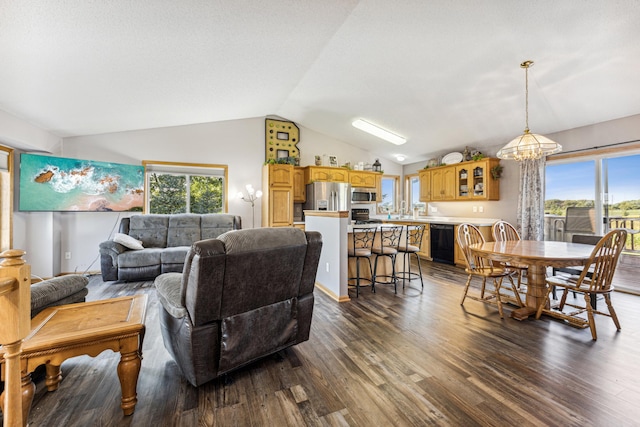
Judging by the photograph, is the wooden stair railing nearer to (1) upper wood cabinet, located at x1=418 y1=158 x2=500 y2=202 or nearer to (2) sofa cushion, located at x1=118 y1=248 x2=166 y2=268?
(2) sofa cushion, located at x1=118 y1=248 x2=166 y2=268

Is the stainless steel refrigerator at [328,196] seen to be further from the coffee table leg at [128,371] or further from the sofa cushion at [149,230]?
the coffee table leg at [128,371]

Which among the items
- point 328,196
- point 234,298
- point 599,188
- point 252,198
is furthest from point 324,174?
point 234,298

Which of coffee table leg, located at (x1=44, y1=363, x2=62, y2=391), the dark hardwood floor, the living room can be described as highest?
the living room

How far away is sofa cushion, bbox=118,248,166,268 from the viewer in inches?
164

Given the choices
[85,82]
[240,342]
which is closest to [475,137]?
[240,342]

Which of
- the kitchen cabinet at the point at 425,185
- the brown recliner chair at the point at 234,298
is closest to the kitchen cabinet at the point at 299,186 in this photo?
the kitchen cabinet at the point at 425,185

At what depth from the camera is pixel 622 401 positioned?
1.63m

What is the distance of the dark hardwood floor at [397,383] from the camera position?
4.99 feet

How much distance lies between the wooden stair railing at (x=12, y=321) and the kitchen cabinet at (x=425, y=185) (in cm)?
659

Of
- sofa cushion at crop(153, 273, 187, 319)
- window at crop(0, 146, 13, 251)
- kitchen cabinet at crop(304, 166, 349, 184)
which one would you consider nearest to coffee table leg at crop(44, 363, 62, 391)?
sofa cushion at crop(153, 273, 187, 319)

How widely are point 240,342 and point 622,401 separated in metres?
2.32

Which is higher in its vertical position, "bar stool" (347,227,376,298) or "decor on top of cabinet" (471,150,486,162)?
"decor on top of cabinet" (471,150,486,162)

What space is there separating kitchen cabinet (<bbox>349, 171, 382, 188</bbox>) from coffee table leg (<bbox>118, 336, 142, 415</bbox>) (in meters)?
5.61

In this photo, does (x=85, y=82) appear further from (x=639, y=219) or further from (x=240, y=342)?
(x=639, y=219)
